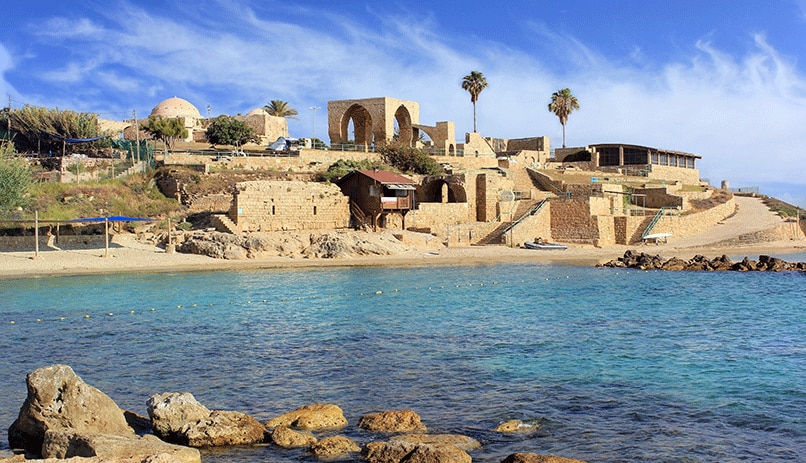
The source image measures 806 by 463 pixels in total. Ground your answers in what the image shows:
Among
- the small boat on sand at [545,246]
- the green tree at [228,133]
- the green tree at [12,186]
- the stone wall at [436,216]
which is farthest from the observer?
the green tree at [228,133]

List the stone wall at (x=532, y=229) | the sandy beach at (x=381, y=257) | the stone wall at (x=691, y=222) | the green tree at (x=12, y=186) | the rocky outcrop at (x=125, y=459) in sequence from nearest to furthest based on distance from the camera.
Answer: the rocky outcrop at (x=125, y=459) < the sandy beach at (x=381, y=257) < the green tree at (x=12, y=186) < the stone wall at (x=532, y=229) < the stone wall at (x=691, y=222)

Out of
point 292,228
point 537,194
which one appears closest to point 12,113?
point 292,228

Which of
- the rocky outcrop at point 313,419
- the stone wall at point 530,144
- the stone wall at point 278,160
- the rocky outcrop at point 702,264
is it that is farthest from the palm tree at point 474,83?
the rocky outcrop at point 313,419

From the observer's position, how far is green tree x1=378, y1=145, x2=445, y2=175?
155 ft

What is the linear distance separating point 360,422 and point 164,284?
58.5 feet

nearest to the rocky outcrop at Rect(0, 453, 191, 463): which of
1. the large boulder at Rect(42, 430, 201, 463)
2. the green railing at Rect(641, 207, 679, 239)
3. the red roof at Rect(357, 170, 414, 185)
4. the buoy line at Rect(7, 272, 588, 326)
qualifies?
the large boulder at Rect(42, 430, 201, 463)

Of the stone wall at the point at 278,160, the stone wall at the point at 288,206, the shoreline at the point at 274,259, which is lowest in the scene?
the shoreline at the point at 274,259

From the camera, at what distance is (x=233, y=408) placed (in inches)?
418

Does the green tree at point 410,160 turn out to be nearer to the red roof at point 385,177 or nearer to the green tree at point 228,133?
the red roof at point 385,177

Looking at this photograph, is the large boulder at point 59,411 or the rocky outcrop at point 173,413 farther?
the rocky outcrop at point 173,413

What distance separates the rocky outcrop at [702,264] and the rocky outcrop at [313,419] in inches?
995

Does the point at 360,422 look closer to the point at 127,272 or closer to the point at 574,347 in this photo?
the point at 574,347

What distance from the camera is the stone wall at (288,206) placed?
34.3 meters

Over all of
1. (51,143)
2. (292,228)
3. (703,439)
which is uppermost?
(51,143)
